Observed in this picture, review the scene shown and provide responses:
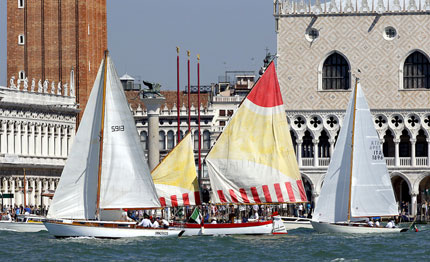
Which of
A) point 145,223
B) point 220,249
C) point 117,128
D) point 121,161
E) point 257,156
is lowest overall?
point 220,249

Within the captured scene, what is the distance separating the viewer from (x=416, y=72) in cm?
9531

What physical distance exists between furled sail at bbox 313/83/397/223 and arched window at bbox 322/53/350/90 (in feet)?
91.1

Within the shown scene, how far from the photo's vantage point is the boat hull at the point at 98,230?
57625mm

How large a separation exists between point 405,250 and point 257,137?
7177 mm

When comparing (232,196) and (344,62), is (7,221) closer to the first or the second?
(232,196)

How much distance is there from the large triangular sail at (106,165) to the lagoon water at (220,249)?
1.34 metres

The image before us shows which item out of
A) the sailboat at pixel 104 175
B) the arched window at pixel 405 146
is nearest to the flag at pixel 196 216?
the sailboat at pixel 104 175

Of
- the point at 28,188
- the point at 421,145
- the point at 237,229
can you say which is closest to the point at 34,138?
the point at 28,188

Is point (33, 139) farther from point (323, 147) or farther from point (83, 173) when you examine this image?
point (83, 173)

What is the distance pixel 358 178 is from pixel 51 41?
46.2 meters

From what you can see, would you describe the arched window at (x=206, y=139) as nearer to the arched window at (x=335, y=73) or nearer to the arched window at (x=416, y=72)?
the arched window at (x=335, y=73)

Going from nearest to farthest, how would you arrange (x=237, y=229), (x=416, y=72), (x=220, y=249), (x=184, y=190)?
1. (x=220, y=249)
2. (x=237, y=229)
3. (x=184, y=190)
4. (x=416, y=72)

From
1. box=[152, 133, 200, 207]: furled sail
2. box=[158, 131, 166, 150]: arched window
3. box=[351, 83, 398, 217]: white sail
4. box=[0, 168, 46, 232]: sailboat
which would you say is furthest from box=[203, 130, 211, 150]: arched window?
box=[152, 133, 200, 207]: furled sail

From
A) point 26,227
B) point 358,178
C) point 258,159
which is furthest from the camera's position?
point 26,227
